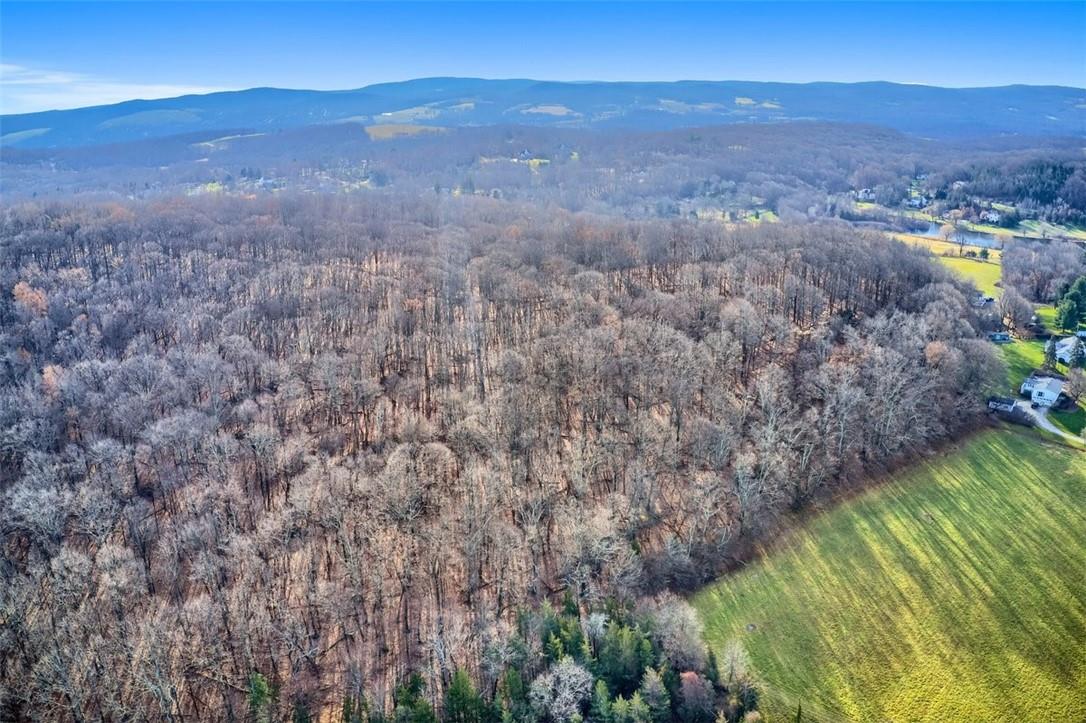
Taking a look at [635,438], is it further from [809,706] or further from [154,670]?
[154,670]

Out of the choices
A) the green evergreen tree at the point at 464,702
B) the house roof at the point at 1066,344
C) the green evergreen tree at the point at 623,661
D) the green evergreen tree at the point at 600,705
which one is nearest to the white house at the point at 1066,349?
the house roof at the point at 1066,344

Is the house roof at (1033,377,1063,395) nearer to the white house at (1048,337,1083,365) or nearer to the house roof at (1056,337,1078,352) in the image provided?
the white house at (1048,337,1083,365)

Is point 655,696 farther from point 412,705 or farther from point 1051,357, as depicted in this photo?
point 1051,357

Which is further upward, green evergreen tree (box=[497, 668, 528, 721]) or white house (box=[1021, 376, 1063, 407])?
white house (box=[1021, 376, 1063, 407])

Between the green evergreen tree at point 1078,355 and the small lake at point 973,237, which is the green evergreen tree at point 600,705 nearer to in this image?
the green evergreen tree at point 1078,355

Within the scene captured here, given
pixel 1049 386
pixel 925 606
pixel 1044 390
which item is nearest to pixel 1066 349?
pixel 1049 386

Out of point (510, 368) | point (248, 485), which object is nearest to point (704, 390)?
point (510, 368)

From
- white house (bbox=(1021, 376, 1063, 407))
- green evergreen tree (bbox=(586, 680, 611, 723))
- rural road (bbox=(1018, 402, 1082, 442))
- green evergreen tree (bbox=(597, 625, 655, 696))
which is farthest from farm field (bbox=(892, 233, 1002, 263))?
green evergreen tree (bbox=(586, 680, 611, 723))
